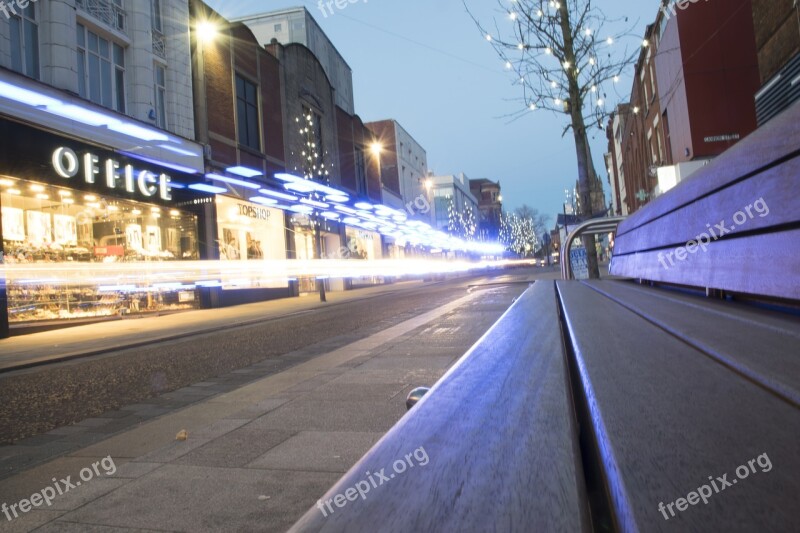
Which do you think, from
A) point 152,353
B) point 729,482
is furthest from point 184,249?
point 729,482

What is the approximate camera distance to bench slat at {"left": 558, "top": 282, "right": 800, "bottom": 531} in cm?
49

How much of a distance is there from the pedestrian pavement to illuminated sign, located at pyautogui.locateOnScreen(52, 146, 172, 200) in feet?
33.7

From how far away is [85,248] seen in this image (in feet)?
46.0

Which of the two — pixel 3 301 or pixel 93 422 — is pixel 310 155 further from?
pixel 93 422

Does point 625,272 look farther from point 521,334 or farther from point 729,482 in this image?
point 729,482

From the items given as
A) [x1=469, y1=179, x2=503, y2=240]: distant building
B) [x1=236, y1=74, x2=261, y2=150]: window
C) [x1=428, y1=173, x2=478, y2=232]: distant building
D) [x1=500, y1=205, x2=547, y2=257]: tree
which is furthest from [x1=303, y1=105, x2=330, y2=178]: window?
[x1=469, y1=179, x2=503, y2=240]: distant building

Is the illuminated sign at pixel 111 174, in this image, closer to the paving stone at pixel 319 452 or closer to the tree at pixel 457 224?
the paving stone at pixel 319 452

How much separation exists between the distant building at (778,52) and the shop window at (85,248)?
49.9ft

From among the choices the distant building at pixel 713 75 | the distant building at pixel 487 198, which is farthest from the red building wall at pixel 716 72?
the distant building at pixel 487 198

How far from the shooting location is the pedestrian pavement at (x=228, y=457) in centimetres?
212

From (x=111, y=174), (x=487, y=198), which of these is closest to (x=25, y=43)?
(x=111, y=174)

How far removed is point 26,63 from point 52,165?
228cm

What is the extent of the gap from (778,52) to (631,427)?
1160 cm

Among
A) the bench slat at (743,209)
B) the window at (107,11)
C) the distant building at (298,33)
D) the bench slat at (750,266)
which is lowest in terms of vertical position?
the bench slat at (750,266)
